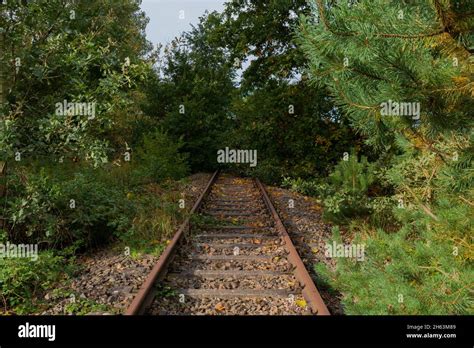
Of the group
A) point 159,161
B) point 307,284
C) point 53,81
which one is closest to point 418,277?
point 307,284

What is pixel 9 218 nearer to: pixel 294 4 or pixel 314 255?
pixel 314 255

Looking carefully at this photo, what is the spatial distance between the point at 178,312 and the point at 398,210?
99.1 inches

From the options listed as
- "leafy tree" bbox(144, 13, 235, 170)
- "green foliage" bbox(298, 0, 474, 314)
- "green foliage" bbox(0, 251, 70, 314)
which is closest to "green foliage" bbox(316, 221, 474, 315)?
"green foliage" bbox(298, 0, 474, 314)

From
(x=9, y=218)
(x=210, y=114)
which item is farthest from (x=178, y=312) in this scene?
(x=210, y=114)

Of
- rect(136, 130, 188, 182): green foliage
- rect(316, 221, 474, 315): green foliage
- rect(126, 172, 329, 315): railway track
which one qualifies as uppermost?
rect(136, 130, 188, 182): green foliage

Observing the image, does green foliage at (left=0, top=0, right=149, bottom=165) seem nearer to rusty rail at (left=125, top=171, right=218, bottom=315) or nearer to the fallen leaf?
rusty rail at (left=125, top=171, right=218, bottom=315)

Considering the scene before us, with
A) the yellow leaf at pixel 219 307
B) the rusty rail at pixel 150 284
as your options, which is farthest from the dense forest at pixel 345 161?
the yellow leaf at pixel 219 307

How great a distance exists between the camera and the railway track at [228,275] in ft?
13.7

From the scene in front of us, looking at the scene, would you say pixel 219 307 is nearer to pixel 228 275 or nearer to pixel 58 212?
pixel 228 275

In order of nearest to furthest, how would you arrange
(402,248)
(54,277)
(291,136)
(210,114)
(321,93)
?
(402,248), (54,277), (321,93), (291,136), (210,114)

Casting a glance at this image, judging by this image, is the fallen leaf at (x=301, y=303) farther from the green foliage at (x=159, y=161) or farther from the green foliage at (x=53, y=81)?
the green foliage at (x=159, y=161)

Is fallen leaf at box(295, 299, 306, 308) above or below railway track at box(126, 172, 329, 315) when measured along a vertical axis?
below

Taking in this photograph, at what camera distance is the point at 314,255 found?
20.0 ft

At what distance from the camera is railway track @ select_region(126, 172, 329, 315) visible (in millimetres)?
4164
